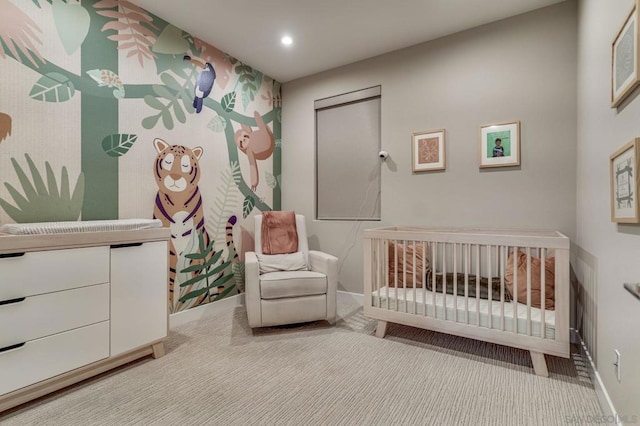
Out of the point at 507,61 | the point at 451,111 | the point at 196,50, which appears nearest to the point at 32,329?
the point at 196,50

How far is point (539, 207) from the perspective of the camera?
2.34 meters

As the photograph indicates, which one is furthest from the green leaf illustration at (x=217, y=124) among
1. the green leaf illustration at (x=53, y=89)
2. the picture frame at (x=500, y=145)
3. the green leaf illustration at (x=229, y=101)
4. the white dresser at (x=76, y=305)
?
the picture frame at (x=500, y=145)

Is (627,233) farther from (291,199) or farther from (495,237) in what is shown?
(291,199)

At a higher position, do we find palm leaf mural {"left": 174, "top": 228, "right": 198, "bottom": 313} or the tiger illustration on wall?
the tiger illustration on wall

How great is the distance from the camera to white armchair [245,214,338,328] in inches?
93.5

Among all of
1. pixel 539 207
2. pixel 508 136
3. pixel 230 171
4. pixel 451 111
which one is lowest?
pixel 539 207

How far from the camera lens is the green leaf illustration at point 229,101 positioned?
9.90 ft

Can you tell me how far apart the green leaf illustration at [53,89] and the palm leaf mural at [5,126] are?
19 centimetres

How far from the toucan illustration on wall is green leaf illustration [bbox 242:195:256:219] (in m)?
1.01

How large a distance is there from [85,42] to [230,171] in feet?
4.77

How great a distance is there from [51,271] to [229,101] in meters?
2.16

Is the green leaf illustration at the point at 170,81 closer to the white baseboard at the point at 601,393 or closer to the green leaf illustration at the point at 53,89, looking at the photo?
the green leaf illustration at the point at 53,89

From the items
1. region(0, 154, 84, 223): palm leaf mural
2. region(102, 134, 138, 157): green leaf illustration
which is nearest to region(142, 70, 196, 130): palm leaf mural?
region(102, 134, 138, 157): green leaf illustration

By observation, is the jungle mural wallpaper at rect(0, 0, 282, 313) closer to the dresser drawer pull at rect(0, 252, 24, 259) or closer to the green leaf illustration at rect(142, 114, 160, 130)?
the green leaf illustration at rect(142, 114, 160, 130)
